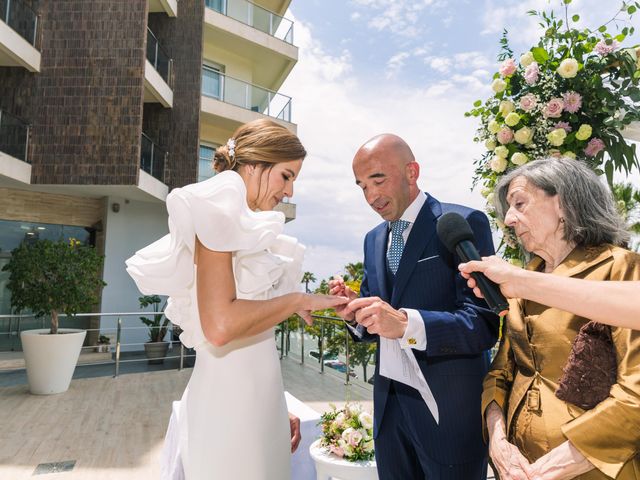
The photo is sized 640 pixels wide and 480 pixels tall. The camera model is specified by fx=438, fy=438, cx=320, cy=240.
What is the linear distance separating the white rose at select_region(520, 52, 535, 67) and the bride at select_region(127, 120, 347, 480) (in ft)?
6.95

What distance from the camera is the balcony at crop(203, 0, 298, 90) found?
14.7 metres

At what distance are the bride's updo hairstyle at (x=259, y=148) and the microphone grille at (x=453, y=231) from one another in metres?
0.66

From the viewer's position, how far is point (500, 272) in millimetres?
1361

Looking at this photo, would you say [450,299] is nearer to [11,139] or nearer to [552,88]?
[552,88]

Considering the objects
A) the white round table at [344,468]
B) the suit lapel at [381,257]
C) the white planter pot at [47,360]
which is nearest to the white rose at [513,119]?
the suit lapel at [381,257]

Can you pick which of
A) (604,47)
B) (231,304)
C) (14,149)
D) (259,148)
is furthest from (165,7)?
(231,304)

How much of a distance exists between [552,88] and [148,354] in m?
10.7

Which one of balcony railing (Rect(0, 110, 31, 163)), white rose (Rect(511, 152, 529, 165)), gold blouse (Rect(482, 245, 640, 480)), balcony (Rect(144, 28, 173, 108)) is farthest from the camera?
balcony (Rect(144, 28, 173, 108))

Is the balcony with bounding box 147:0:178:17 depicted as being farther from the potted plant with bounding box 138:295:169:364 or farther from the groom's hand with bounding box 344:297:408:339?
the groom's hand with bounding box 344:297:408:339

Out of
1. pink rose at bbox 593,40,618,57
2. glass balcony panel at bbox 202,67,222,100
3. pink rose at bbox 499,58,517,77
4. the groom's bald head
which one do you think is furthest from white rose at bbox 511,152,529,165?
glass balcony panel at bbox 202,67,222,100

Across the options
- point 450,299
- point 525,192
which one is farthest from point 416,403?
point 525,192

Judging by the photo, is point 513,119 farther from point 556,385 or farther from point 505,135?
point 556,385

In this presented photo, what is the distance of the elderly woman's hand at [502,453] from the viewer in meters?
1.46

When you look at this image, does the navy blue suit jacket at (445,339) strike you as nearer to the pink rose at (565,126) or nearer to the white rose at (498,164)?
the white rose at (498,164)
